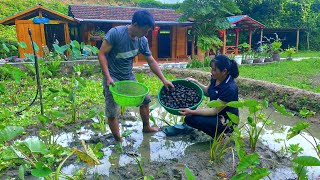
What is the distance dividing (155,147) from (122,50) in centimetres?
119

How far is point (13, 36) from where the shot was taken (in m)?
13.5

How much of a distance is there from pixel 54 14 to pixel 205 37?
6.49m

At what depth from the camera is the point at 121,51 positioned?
295 cm

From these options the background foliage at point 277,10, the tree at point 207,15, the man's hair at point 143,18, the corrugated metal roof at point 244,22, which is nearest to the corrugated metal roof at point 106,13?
the tree at point 207,15

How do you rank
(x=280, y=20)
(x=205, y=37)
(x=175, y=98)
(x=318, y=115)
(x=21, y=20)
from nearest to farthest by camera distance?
(x=175, y=98) → (x=318, y=115) → (x=21, y=20) → (x=205, y=37) → (x=280, y=20)

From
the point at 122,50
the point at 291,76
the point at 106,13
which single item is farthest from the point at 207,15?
the point at 122,50

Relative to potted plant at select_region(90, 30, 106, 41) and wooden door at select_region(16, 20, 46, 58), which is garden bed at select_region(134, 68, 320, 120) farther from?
wooden door at select_region(16, 20, 46, 58)

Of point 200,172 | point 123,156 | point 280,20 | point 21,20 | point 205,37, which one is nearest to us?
point 200,172

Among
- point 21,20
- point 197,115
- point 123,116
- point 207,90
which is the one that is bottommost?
point 123,116

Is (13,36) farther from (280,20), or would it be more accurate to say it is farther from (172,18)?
(280,20)

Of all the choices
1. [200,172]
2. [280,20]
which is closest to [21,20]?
[200,172]

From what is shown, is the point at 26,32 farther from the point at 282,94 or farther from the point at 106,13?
the point at 282,94

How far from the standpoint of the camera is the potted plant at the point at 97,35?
11180mm

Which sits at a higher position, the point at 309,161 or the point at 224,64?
the point at 224,64
